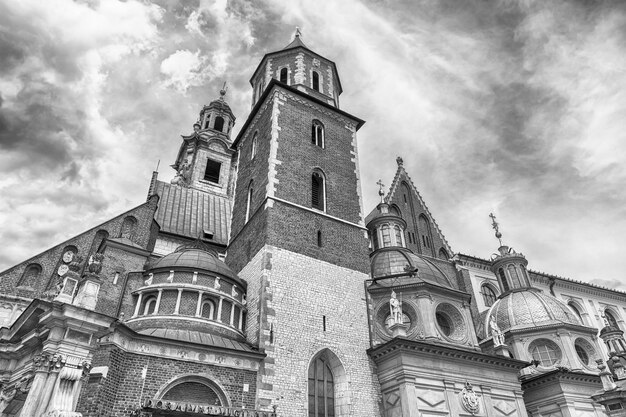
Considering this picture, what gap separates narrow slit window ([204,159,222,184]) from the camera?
43062 mm

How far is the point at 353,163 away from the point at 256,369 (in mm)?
12573

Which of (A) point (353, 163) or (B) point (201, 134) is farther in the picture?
(B) point (201, 134)

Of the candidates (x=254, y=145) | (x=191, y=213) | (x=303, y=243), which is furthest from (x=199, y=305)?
(x=191, y=213)

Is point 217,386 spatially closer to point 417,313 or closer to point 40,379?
point 40,379

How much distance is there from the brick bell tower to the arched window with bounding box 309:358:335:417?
0.04 meters

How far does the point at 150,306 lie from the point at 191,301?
167 centimetres

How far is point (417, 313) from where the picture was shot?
1916 cm

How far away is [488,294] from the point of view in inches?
1190

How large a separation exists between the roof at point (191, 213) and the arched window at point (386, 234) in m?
9.20

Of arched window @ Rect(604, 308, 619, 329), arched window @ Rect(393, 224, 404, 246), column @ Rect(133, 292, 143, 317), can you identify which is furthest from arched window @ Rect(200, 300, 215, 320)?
arched window @ Rect(604, 308, 619, 329)

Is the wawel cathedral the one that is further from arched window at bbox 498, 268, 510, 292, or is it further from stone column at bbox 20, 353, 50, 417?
arched window at bbox 498, 268, 510, 292

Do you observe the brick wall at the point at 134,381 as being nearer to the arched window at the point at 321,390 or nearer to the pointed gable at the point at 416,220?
the arched window at the point at 321,390

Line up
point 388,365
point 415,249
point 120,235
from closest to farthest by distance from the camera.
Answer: point 388,365 < point 120,235 < point 415,249

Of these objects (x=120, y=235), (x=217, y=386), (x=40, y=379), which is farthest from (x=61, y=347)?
(x=120, y=235)
